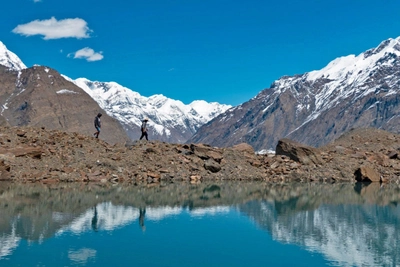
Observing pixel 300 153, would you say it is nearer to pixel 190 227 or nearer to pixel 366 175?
pixel 366 175

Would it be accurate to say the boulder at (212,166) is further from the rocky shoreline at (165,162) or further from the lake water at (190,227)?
the lake water at (190,227)

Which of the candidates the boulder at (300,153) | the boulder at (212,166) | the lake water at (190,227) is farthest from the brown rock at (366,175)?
the boulder at (212,166)

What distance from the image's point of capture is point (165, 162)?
49.1m

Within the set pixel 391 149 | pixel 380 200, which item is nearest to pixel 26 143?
pixel 380 200

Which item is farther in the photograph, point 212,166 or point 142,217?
point 212,166

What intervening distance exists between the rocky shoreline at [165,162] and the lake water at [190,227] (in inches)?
182

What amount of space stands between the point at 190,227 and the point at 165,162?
25.2 m

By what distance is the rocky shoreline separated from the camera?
1674 inches

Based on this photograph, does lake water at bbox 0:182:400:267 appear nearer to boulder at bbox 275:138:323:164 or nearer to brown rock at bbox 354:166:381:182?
brown rock at bbox 354:166:381:182

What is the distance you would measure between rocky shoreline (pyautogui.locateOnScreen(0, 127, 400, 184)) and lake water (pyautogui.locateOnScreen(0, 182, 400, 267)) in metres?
4.62

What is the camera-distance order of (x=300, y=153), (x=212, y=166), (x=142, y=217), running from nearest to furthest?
(x=142, y=217), (x=212, y=166), (x=300, y=153)

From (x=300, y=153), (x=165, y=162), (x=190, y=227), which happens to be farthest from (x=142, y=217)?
(x=300, y=153)

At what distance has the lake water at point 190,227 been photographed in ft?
58.9

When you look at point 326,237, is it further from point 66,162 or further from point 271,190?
point 66,162
